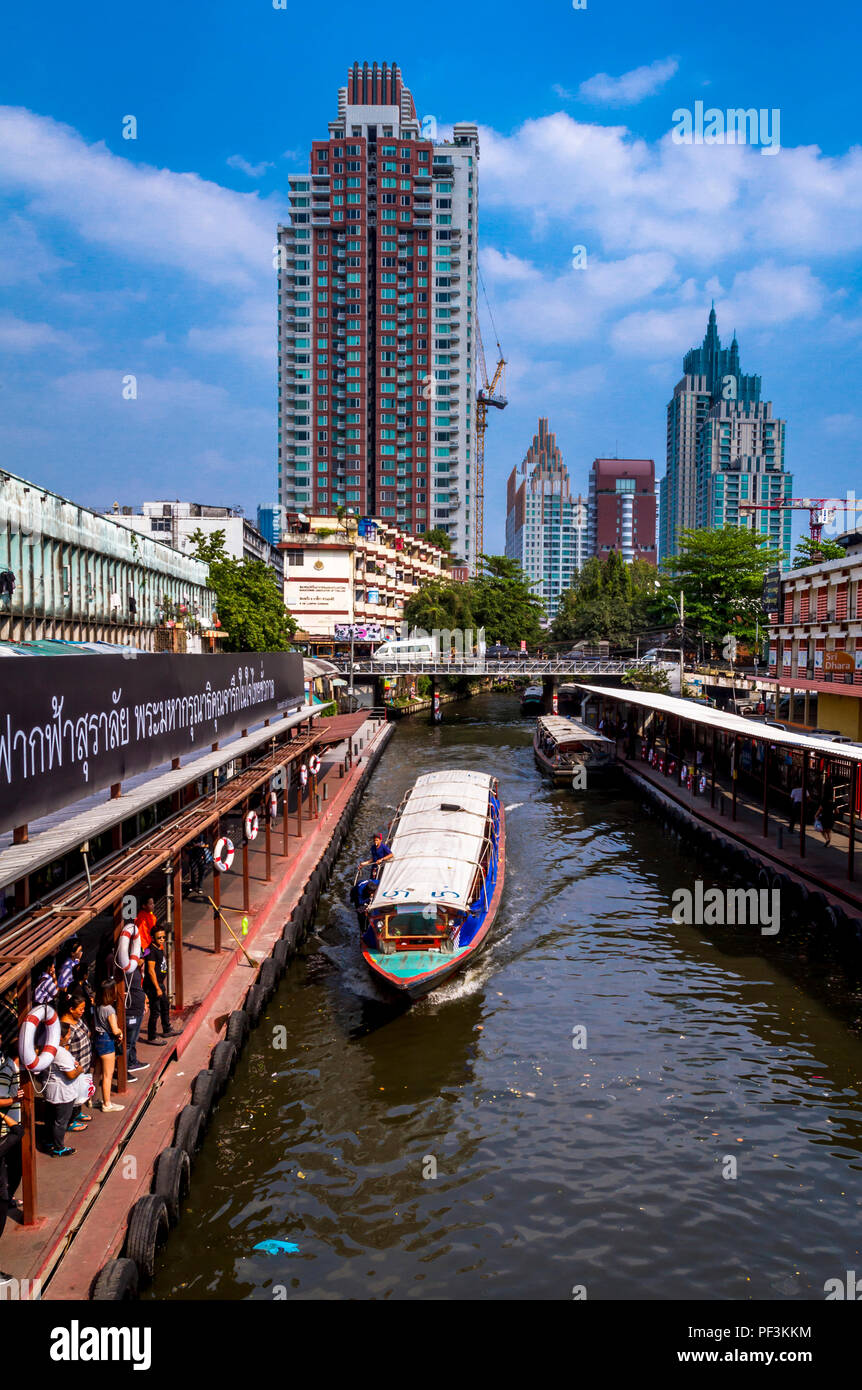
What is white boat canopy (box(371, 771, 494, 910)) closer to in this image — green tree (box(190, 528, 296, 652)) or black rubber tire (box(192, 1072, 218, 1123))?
black rubber tire (box(192, 1072, 218, 1123))

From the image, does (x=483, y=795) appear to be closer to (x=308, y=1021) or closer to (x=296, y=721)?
(x=296, y=721)

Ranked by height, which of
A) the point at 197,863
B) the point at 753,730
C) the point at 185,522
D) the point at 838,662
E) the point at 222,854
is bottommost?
the point at 197,863

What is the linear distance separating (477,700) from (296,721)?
238 feet

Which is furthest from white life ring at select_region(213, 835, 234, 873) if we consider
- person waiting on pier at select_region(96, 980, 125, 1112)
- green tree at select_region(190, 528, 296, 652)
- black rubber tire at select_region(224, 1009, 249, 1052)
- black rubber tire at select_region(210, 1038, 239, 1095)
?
green tree at select_region(190, 528, 296, 652)

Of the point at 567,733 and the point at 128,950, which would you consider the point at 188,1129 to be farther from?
the point at 567,733

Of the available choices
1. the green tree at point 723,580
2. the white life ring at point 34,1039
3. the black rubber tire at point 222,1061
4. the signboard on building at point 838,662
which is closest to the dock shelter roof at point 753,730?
the signboard on building at point 838,662

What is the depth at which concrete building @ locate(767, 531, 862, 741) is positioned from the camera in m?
41.6

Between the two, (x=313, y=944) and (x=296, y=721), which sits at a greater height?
(x=296, y=721)

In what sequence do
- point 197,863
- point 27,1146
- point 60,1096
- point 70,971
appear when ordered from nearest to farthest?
point 27,1146 < point 60,1096 < point 70,971 < point 197,863

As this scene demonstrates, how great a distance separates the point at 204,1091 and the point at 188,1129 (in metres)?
1.01

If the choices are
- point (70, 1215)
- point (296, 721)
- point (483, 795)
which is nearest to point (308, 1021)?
point (70, 1215)

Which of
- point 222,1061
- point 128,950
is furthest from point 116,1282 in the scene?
point 222,1061

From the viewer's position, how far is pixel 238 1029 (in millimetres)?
15711
